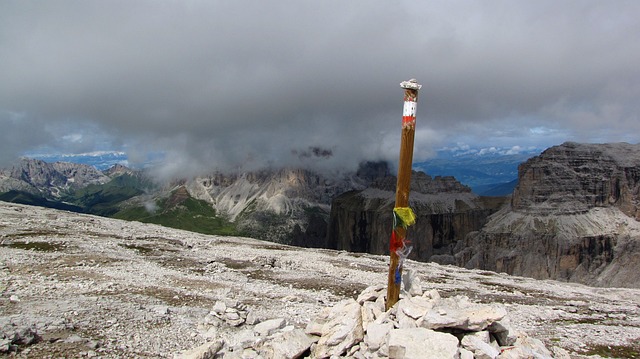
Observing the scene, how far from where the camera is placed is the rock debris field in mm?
15852

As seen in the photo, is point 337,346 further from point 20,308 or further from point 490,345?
point 20,308

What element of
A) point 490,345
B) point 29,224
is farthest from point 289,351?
point 29,224

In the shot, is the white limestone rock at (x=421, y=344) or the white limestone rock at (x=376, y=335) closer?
the white limestone rock at (x=421, y=344)

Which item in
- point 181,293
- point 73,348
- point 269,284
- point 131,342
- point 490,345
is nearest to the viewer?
point 490,345

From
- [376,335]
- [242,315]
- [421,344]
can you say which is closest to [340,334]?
[376,335]

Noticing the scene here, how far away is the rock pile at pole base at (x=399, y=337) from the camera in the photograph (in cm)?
1438

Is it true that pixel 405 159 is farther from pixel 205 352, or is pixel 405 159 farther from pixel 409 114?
pixel 205 352

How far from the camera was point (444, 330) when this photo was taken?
1544cm

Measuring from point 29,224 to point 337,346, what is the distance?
69.7 m

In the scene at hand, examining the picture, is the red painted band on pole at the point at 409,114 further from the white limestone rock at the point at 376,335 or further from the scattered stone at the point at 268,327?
the scattered stone at the point at 268,327

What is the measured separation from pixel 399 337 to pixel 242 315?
45.4ft

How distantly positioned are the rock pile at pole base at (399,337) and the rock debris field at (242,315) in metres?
0.05

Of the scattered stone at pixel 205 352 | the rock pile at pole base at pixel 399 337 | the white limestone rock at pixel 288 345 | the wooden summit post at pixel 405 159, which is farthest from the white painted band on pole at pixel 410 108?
the scattered stone at pixel 205 352

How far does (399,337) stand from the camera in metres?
14.6
